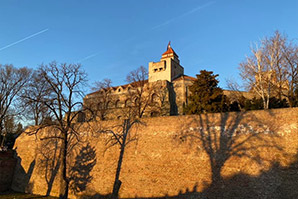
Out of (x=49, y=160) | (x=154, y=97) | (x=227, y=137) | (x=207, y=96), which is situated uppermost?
(x=154, y=97)

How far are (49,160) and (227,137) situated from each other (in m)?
14.0

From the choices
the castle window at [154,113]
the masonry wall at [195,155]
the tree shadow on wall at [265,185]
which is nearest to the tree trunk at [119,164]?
the masonry wall at [195,155]

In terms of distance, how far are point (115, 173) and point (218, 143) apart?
6759mm

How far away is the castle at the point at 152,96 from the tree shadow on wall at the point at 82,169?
425 inches

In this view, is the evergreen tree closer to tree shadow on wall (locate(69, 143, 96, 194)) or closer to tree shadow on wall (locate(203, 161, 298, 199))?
tree shadow on wall (locate(203, 161, 298, 199))

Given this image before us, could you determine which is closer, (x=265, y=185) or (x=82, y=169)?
(x=265, y=185)

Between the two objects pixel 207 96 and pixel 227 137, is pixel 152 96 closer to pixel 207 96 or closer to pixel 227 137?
pixel 207 96

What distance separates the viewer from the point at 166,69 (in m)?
37.3

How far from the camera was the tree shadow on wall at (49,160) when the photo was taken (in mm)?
16688

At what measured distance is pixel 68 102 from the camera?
47.6ft

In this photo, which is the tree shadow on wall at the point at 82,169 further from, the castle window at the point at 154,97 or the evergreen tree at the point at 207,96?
the castle window at the point at 154,97

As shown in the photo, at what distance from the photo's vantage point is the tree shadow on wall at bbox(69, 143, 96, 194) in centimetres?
1494

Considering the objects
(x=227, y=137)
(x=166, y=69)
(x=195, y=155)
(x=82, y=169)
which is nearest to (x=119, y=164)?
(x=82, y=169)

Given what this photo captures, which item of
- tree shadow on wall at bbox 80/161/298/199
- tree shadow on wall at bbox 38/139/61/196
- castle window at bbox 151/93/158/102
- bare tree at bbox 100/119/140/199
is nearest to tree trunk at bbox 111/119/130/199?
bare tree at bbox 100/119/140/199
